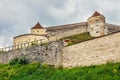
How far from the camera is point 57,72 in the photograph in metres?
31.4

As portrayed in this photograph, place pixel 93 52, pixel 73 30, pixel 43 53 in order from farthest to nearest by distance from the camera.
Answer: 1. pixel 73 30
2. pixel 43 53
3. pixel 93 52

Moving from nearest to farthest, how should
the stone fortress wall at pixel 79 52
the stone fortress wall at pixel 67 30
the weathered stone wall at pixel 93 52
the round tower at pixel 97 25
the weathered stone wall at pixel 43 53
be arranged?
the weathered stone wall at pixel 93 52 → the stone fortress wall at pixel 79 52 → the weathered stone wall at pixel 43 53 → the round tower at pixel 97 25 → the stone fortress wall at pixel 67 30

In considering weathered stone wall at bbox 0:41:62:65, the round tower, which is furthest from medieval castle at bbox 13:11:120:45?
weathered stone wall at bbox 0:41:62:65

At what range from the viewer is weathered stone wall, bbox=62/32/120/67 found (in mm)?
29500

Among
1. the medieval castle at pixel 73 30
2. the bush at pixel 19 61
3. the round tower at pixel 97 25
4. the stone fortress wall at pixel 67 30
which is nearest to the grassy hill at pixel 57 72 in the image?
the bush at pixel 19 61

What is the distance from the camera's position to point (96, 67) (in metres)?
29.3

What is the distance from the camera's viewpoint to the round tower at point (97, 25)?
49844 millimetres

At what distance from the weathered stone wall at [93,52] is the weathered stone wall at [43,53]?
0.94 meters

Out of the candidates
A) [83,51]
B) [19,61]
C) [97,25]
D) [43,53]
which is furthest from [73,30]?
[83,51]

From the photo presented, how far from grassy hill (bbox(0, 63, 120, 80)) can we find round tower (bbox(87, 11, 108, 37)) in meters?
15.4

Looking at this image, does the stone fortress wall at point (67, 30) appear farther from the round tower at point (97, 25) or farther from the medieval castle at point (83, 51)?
the round tower at point (97, 25)

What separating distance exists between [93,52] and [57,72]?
3.37 m

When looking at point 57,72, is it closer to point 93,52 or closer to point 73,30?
point 93,52

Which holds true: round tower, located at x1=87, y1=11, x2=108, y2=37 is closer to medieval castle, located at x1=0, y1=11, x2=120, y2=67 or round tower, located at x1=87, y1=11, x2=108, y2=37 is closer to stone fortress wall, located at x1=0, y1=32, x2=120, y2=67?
medieval castle, located at x1=0, y1=11, x2=120, y2=67
